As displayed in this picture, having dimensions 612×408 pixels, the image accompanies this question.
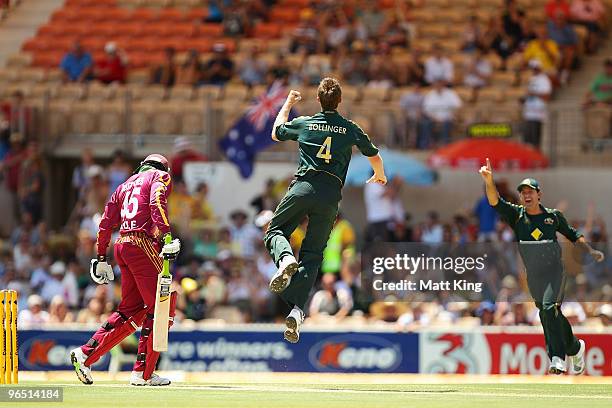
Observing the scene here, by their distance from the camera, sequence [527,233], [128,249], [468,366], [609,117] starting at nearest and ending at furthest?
[128,249]
[527,233]
[468,366]
[609,117]

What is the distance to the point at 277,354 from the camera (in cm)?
2064

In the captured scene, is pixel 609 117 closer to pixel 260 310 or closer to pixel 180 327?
pixel 260 310

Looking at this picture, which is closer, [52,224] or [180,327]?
[180,327]

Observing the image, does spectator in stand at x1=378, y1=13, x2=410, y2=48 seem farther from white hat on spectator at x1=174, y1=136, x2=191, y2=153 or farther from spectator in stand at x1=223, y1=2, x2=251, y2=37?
white hat on spectator at x1=174, y1=136, x2=191, y2=153

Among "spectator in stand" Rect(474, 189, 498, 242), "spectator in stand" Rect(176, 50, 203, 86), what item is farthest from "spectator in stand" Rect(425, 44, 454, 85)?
"spectator in stand" Rect(176, 50, 203, 86)

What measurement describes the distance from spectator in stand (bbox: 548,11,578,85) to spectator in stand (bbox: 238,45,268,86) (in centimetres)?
480

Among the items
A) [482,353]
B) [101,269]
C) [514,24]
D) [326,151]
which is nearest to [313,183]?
[326,151]

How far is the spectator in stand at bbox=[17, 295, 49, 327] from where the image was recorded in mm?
21906

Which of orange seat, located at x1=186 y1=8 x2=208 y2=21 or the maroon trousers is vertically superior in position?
orange seat, located at x1=186 y1=8 x2=208 y2=21

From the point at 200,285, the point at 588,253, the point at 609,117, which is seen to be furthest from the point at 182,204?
the point at 588,253

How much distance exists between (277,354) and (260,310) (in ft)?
8.55

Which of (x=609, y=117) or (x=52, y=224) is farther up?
(x=609, y=117)

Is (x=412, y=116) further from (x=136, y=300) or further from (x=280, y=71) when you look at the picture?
(x=136, y=300)

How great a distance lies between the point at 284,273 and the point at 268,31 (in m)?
16.6
